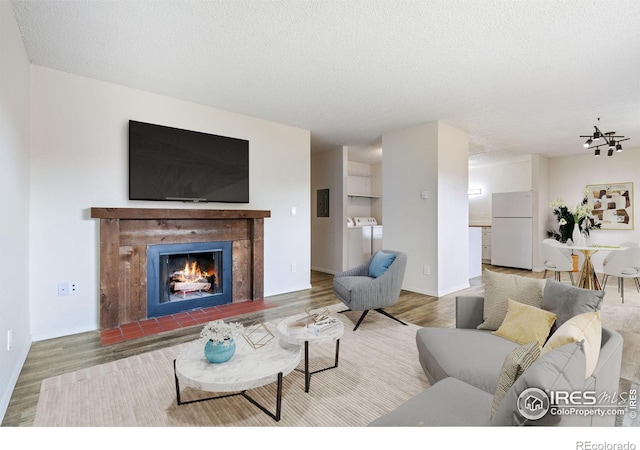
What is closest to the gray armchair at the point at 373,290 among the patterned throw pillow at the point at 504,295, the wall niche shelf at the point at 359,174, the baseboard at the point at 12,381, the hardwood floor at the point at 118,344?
the hardwood floor at the point at 118,344

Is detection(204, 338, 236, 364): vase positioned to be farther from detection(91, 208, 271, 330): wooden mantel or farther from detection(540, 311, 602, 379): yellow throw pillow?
detection(91, 208, 271, 330): wooden mantel

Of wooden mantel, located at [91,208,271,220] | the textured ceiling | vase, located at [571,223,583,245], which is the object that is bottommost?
vase, located at [571,223,583,245]

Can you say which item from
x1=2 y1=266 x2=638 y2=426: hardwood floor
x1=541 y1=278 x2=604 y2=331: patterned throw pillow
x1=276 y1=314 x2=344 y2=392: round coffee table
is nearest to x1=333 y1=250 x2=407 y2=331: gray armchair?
x1=2 y1=266 x2=638 y2=426: hardwood floor

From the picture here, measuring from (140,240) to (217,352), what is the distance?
2.19 m

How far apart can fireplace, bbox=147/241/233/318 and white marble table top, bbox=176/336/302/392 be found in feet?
5.84

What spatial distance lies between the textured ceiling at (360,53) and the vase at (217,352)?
2.10 meters

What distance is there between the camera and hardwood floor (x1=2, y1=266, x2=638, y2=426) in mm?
1928

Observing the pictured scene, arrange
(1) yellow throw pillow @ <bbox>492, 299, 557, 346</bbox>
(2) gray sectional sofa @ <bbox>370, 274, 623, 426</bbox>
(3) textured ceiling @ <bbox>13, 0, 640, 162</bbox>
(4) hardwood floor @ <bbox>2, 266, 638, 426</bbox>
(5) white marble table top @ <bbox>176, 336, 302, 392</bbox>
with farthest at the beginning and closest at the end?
(3) textured ceiling @ <bbox>13, 0, 640, 162</bbox>, (4) hardwood floor @ <bbox>2, 266, 638, 426</bbox>, (1) yellow throw pillow @ <bbox>492, 299, 557, 346</bbox>, (5) white marble table top @ <bbox>176, 336, 302, 392</bbox>, (2) gray sectional sofa @ <bbox>370, 274, 623, 426</bbox>

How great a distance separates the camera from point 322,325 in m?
2.14

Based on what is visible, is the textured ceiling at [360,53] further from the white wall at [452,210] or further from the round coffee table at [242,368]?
the round coffee table at [242,368]
